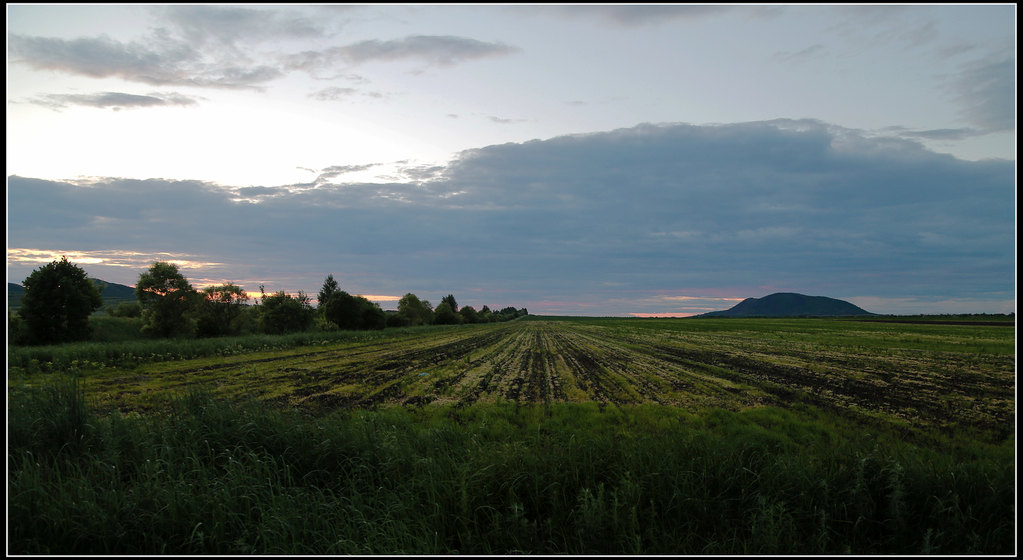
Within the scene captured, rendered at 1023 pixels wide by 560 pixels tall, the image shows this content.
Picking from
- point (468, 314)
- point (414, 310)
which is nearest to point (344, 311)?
point (414, 310)

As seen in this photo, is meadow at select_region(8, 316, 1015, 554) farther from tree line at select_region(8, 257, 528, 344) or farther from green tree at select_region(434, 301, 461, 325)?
green tree at select_region(434, 301, 461, 325)

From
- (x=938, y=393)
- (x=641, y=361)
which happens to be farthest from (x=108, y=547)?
(x=641, y=361)

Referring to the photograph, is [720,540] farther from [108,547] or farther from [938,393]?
[938,393]

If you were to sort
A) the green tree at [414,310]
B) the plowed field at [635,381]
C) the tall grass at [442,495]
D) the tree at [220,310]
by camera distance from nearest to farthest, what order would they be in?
1. the tall grass at [442,495]
2. the plowed field at [635,381]
3. the tree at [220,310]
4. the green tree at [414,310]

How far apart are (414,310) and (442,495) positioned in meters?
115

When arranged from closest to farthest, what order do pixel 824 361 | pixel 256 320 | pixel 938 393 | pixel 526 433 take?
pixel 526 433
pixel 938 393
pixel 824 361
pixel 256 320

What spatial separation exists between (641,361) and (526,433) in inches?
667

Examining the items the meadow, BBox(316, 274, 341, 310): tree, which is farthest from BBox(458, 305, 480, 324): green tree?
the meadow

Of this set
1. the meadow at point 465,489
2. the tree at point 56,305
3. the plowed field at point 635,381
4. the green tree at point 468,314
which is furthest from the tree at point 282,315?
the green tree at point 468,314

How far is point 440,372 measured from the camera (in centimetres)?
2109

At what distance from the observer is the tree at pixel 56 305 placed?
A: 40.2m

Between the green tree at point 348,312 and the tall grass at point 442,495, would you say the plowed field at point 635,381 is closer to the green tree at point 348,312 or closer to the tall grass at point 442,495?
the tall grass at point 442,495

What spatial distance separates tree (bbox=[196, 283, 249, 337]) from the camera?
2194 inches

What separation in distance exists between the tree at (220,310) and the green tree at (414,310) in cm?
4497
